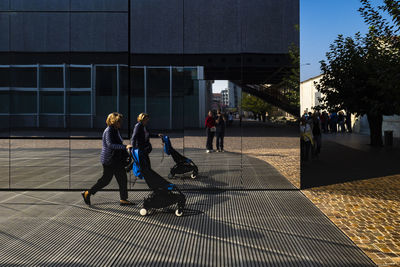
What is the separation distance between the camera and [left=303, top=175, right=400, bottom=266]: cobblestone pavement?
4387 millimetres

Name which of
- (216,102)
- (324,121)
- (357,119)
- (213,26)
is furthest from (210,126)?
(324,121)

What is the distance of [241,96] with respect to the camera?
909 cm

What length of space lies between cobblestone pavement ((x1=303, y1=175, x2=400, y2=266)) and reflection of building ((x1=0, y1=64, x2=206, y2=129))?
3784 mm

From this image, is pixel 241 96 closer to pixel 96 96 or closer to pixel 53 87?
pixel 96 96

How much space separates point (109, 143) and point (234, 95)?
3.76m

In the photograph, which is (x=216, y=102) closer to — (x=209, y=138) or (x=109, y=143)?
(x=209, y=138)

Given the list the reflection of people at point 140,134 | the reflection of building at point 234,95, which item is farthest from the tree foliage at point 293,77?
the reflection of people at point 140,134

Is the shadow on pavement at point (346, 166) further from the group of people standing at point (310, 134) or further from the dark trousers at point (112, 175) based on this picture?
the dark trousers at point (112, 175)

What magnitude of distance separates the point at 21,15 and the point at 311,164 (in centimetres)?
964

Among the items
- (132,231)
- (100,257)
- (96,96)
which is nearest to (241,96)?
(96,96)

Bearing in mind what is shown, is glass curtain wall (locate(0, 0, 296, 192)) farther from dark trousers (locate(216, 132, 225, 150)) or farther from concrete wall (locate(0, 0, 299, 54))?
dark trousers (locate(216, 132, 225, 150))

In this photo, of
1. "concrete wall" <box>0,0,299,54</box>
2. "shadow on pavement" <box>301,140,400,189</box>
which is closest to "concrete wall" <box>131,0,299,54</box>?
"concrete wall" <box>0,0,299,54</box>

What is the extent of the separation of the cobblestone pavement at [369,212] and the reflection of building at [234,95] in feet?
8.67

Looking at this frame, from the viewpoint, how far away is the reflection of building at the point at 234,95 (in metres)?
8.60
